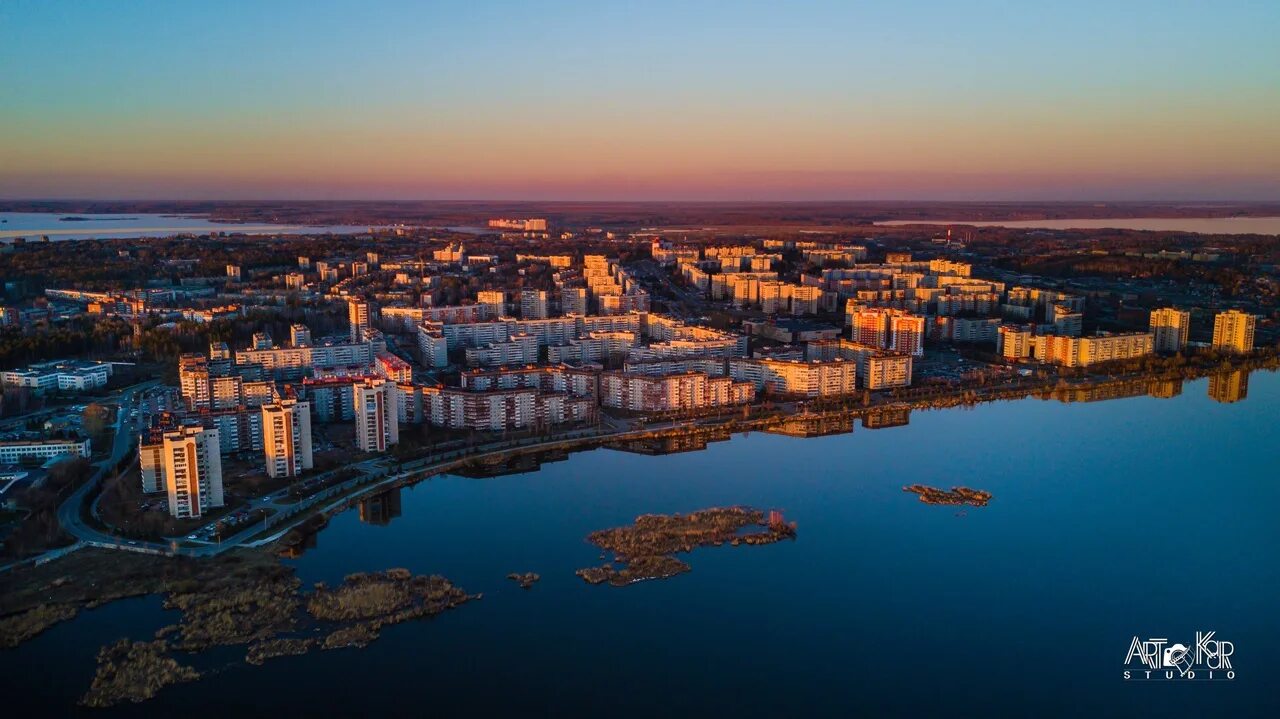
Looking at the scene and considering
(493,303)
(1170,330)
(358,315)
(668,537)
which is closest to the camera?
(668,537)

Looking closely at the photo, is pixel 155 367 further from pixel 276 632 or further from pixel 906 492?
pixel 906 492

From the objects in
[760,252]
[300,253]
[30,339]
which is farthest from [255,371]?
[760,252]

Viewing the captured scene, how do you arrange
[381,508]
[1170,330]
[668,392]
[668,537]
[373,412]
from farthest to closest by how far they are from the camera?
[1170,330], [668,392], [373,412], [381,508], [668,537]

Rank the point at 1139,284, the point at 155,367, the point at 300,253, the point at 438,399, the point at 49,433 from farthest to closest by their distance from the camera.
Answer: the point at 300,253 → the point at 1139,284 → the point at 155,367 → the point at 438,399 → the point at 49,433

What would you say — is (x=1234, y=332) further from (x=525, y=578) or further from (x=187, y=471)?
(x=187, y=471)

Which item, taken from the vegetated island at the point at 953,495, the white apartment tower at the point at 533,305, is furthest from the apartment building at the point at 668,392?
the white apartment tower at the point at 533,305

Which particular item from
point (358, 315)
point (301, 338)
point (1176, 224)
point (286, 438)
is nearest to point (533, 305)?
point (358, 315)
